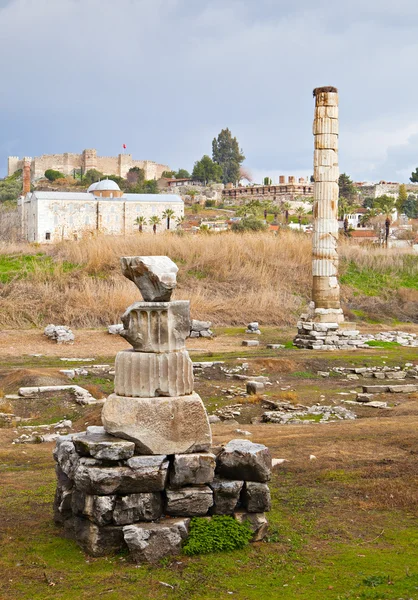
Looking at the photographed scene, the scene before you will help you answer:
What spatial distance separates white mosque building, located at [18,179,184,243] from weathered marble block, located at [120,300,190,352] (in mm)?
57443

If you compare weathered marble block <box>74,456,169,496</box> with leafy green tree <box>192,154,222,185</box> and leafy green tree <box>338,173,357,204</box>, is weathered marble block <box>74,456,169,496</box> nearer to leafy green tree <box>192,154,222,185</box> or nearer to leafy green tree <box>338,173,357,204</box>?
leafy green tree <box>338,173,357,204</box>

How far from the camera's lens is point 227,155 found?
14200 cm

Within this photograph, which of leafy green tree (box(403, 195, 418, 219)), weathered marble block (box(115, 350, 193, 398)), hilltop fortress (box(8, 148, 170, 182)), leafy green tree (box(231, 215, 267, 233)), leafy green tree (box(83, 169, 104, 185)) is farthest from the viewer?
hilltop fortress (box(8, 148, 170, 182))

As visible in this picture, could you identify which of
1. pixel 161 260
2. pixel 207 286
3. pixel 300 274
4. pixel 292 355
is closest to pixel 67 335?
pixel 292 355

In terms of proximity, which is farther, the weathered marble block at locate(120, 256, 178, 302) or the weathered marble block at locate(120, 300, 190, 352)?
the weathered marble block at locate(120, 256, 178, 302)

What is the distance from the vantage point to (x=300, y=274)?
37.6 m

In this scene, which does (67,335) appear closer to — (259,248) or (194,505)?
(259,248)

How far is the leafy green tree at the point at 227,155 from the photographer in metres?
140

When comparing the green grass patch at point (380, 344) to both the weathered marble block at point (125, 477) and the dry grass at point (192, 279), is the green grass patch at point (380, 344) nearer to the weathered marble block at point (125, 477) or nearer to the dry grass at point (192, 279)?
the dry grass at point (192, 279)

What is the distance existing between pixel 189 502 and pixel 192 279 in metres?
28.5

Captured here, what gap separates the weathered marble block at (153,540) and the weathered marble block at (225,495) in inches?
18.9

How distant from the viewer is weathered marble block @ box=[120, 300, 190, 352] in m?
7.68

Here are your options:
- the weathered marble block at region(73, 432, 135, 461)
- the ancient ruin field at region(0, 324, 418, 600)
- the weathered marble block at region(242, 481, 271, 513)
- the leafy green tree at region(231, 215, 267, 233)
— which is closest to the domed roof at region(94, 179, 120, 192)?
the leafy green tree at region(231, 215, 267, 233)

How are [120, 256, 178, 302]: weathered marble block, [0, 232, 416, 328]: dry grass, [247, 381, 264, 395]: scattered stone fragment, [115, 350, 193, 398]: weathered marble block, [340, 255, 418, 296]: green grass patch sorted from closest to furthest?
[115, 350, 193, 398]: weathered marble block < [120, 256, 178, 302]: weathered marble block < [247, 381, 264, 395]: scattered stone fragment < [0, 232, 416, 328]: dry grass < [340, 255, 418, 296]: green grass patch
